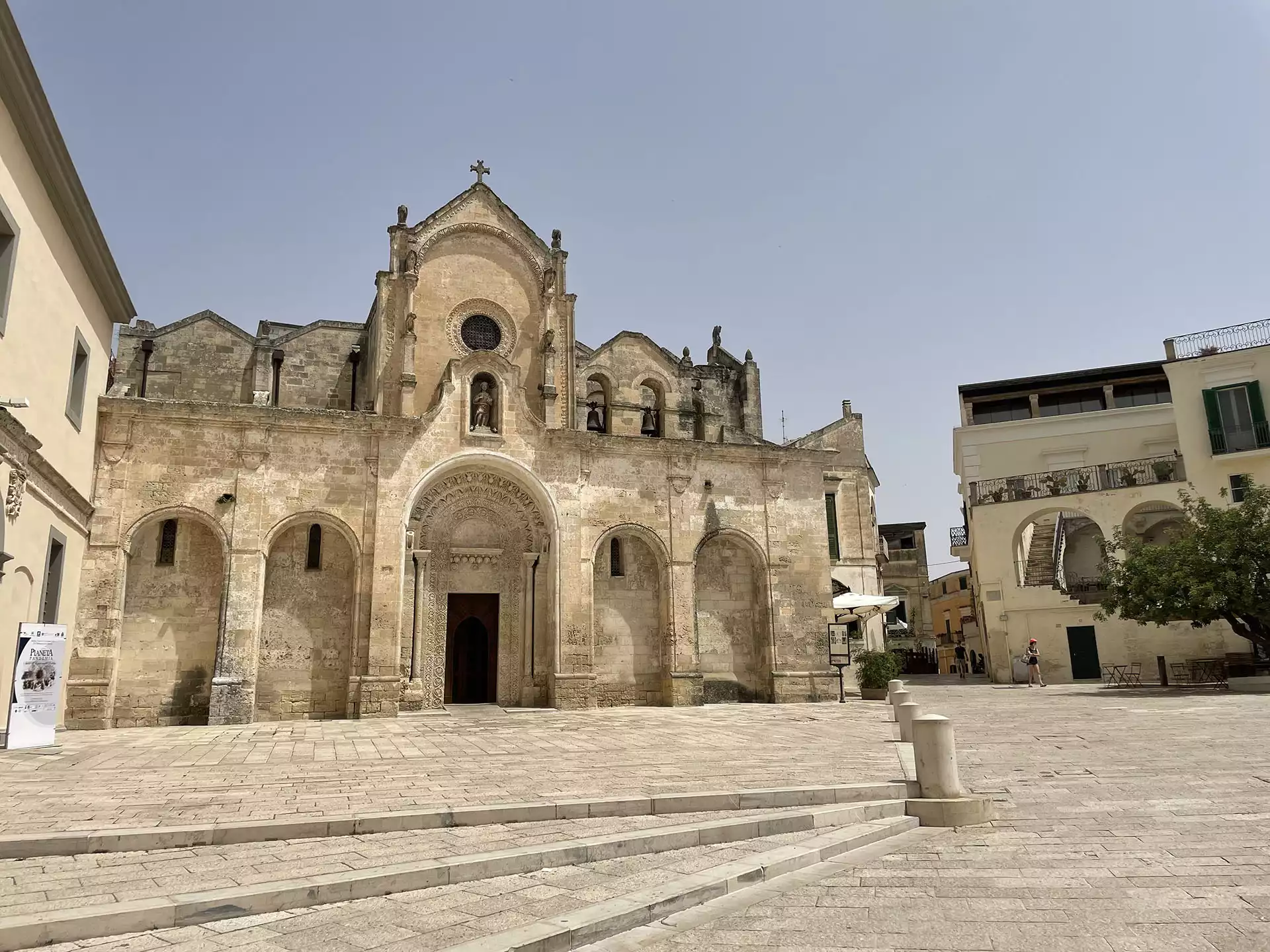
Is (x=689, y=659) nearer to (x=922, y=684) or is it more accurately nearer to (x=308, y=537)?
(x=308, y=537)

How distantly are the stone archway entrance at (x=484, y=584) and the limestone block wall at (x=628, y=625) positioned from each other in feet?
5.14

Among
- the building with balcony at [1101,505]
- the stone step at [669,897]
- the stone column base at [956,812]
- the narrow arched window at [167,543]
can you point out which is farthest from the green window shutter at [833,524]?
the stone step at [669,897]

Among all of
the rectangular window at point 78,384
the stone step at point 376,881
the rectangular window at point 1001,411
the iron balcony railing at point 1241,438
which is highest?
the rectangular window at point 1001,411

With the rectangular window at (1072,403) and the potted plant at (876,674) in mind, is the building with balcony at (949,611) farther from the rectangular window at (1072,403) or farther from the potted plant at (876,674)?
the potted plant at (876,674)

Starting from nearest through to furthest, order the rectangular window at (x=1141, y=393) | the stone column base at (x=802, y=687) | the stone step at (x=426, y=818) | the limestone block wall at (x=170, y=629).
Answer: the stone step at (x=426, y=818) < the limestone block wall at (x=170, y=629) < the stone column base at (x=802, y=687) < the rectangular window at (x=1141, y=393)

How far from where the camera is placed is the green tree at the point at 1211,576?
21203 millimetres

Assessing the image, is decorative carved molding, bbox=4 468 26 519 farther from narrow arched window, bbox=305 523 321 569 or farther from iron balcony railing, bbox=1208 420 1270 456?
iron balcony railing, bbox=1208 420 1270 456

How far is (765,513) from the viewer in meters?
23.5

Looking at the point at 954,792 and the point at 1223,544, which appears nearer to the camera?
the point at 954,792

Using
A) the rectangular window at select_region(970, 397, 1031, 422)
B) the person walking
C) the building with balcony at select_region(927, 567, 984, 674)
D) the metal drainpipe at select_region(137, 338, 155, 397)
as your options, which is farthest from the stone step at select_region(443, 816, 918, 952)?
the building with balcony at select_region(927, 567, 984, 674)

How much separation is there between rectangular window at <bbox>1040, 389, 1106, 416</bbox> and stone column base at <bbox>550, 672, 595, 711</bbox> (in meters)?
26.9

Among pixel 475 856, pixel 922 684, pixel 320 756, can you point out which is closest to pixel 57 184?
pixel 320 756

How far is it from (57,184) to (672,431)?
52.4 ft

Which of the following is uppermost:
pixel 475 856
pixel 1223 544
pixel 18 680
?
pixel 1223 544
